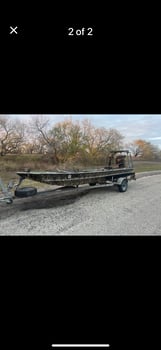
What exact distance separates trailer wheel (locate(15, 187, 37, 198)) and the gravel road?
25 cm

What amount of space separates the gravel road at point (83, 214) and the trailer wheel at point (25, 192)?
9.9 inches

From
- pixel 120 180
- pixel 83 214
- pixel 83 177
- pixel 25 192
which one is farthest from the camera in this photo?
pixel 120 180

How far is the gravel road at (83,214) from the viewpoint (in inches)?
75.6

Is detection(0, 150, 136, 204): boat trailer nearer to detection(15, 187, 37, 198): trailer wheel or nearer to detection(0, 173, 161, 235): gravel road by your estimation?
detection(15, 187, 37, 198): trailer wheel

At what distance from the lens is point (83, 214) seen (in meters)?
2.45

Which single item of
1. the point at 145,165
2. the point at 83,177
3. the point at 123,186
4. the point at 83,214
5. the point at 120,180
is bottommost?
the point at 83,214

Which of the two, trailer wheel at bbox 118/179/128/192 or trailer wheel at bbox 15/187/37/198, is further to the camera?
trailer wheel at bbox 118/179/128/192

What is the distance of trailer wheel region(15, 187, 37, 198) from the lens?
2310mm

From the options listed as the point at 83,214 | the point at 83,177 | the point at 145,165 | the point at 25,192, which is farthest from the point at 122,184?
the point at 25,192

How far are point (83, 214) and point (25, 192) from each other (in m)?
0.86

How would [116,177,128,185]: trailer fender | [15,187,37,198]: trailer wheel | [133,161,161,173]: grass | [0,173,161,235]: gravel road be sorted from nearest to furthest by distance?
1. [0,173,161,235]: gravel road
2. [15,187,37,198]: trailer wheel
3. [116,177,128,185]: trailer fender
4. [133,161,161,173]: grass

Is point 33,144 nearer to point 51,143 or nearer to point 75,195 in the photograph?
point 51,143

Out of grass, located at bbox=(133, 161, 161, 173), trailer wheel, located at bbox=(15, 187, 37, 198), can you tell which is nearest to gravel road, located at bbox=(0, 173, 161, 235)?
trailer wheel, located at bbox=(15, 187, 37, 198)

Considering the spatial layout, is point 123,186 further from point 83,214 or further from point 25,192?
point 25,192
